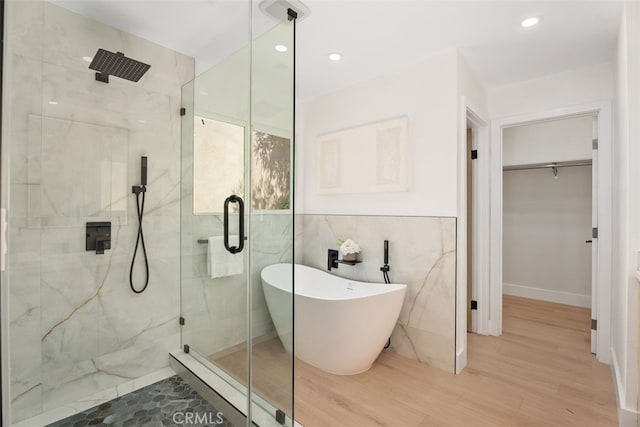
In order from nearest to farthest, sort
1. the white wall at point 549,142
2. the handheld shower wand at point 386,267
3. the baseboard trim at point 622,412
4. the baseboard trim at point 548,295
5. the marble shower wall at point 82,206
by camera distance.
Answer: the marble shower wall at point 82,206 → the baseboard trim at point 622,412 → the handheld shower wand at point 386,267 → the white wall at point 549,142 → the baseboard trim at point 548,295

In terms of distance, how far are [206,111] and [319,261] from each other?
1958 millimetres

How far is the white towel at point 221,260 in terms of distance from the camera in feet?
5.98

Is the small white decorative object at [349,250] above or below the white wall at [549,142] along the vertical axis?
below

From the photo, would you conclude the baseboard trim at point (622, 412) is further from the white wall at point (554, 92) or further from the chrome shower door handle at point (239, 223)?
the chrome shower door handle at point (239, 223)

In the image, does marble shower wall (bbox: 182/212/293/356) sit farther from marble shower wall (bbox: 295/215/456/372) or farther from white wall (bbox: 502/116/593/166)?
white wall (bbox: 502/116/593/166)

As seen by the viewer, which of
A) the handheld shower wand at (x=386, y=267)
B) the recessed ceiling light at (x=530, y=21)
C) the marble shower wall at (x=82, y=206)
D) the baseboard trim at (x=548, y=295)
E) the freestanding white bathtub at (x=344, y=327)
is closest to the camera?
the marble shower wall at (x=82, y=206)

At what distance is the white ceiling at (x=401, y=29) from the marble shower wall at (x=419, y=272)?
1367 millimetres

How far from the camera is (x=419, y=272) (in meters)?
2.60

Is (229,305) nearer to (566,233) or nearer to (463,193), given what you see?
(463,193)

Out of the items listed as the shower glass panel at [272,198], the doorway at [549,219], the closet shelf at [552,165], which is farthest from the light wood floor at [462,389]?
the closet shelf at [552,165]

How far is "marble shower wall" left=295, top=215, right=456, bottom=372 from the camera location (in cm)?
245

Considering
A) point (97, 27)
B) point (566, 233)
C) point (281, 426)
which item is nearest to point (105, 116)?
point (97, 27)

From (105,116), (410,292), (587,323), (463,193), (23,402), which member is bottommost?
(587,323)

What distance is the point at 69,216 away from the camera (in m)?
1.77
